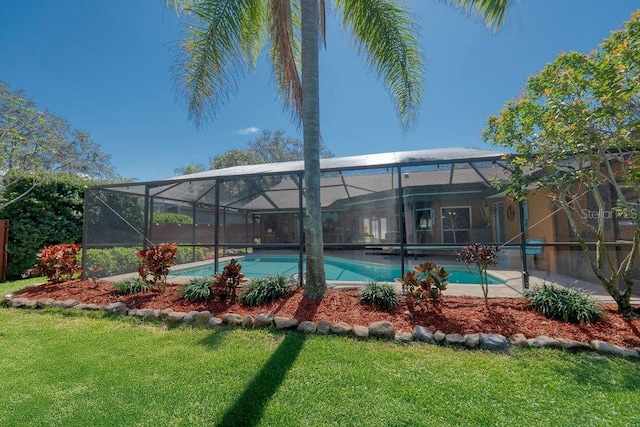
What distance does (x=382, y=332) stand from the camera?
Answer: 12.8ft

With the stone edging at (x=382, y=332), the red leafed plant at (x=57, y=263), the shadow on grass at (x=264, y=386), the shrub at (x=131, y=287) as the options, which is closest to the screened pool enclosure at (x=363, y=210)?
the red leafed plant at (x=57, y=263)

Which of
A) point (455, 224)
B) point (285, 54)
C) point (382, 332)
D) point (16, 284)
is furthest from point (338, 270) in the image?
point (16, 284)

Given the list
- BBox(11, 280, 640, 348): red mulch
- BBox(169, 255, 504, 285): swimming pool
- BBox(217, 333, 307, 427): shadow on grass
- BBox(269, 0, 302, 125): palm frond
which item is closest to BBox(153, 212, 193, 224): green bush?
BBox(169, 255, 504, 285): swimming pool

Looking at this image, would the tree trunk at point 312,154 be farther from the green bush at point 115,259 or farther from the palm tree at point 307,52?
the green bush at point 115,259

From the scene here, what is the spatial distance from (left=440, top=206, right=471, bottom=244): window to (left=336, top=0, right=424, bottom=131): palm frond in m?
3.24

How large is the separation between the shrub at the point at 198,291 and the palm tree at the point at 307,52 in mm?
2020

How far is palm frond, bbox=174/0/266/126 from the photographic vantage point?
17.7 ft

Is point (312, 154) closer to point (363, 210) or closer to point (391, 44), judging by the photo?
point (391, 44)

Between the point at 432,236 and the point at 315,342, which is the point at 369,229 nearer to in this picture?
the point at 432,236

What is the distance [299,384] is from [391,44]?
6.34 metres

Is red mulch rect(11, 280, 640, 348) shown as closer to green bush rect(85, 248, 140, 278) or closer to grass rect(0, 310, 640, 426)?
grass rect(0, 310, 640, 426)

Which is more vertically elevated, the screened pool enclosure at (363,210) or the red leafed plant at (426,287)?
the screened pool enclosure at (363,210)

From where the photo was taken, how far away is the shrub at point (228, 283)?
5.44 meters

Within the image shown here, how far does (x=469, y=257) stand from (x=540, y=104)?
2.89m
